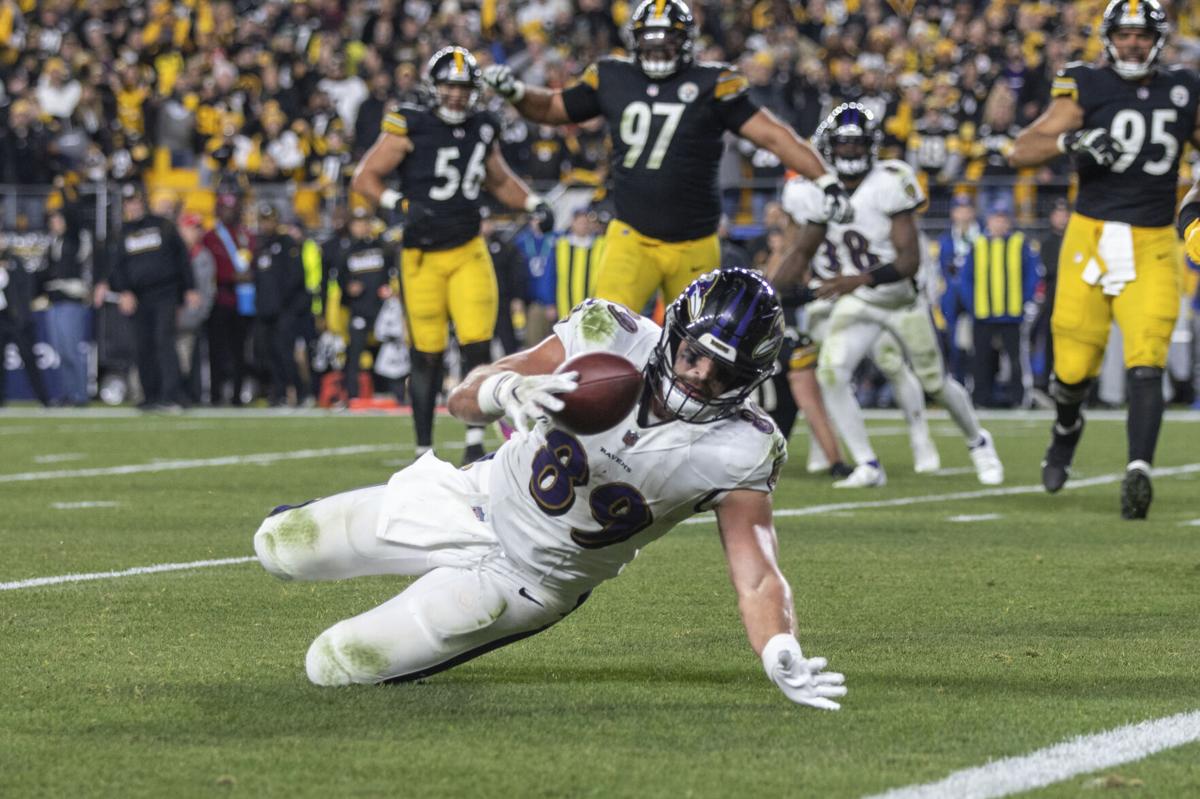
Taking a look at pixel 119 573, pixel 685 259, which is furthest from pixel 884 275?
pixel 119 573

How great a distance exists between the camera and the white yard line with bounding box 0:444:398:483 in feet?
32.9

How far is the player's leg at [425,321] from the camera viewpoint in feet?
32.5

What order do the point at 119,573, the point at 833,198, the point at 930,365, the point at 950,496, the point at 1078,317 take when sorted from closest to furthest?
1. the point at 119,573
2. the point at 1078,317
3. the point at 833,198
4. the point at 950,496
5. the point at 930,365

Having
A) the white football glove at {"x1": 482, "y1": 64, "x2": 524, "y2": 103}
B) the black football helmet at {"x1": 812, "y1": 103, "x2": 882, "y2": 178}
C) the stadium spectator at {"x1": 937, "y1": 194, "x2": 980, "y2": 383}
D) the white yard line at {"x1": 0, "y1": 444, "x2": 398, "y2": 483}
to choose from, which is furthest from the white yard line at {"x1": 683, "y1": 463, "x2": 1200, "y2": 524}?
the stadium spectator at {"x1": 937, "y1": 194, "x2": 980, "y2": 383}

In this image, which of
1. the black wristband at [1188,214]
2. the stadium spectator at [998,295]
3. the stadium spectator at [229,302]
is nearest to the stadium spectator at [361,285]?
the stadium spectator at [229,302]

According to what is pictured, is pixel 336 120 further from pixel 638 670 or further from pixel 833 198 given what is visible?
pixel 638 670

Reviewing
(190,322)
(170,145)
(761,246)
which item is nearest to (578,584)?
(761,246)

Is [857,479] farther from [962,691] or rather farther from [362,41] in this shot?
[362,41]

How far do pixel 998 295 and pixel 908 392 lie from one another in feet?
22.2

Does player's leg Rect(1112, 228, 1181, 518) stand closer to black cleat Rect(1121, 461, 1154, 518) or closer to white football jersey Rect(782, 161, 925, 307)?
black cleat Rect(1121, 461, 1154, 518)

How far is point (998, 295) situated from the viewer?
55.7 feet

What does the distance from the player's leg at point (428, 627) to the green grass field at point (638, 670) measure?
0.06 meters

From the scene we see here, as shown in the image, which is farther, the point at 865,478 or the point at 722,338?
the point at 865,478

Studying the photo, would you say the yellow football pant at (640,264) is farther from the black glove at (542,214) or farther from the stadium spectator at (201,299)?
the stadium spectator at (201,299)
